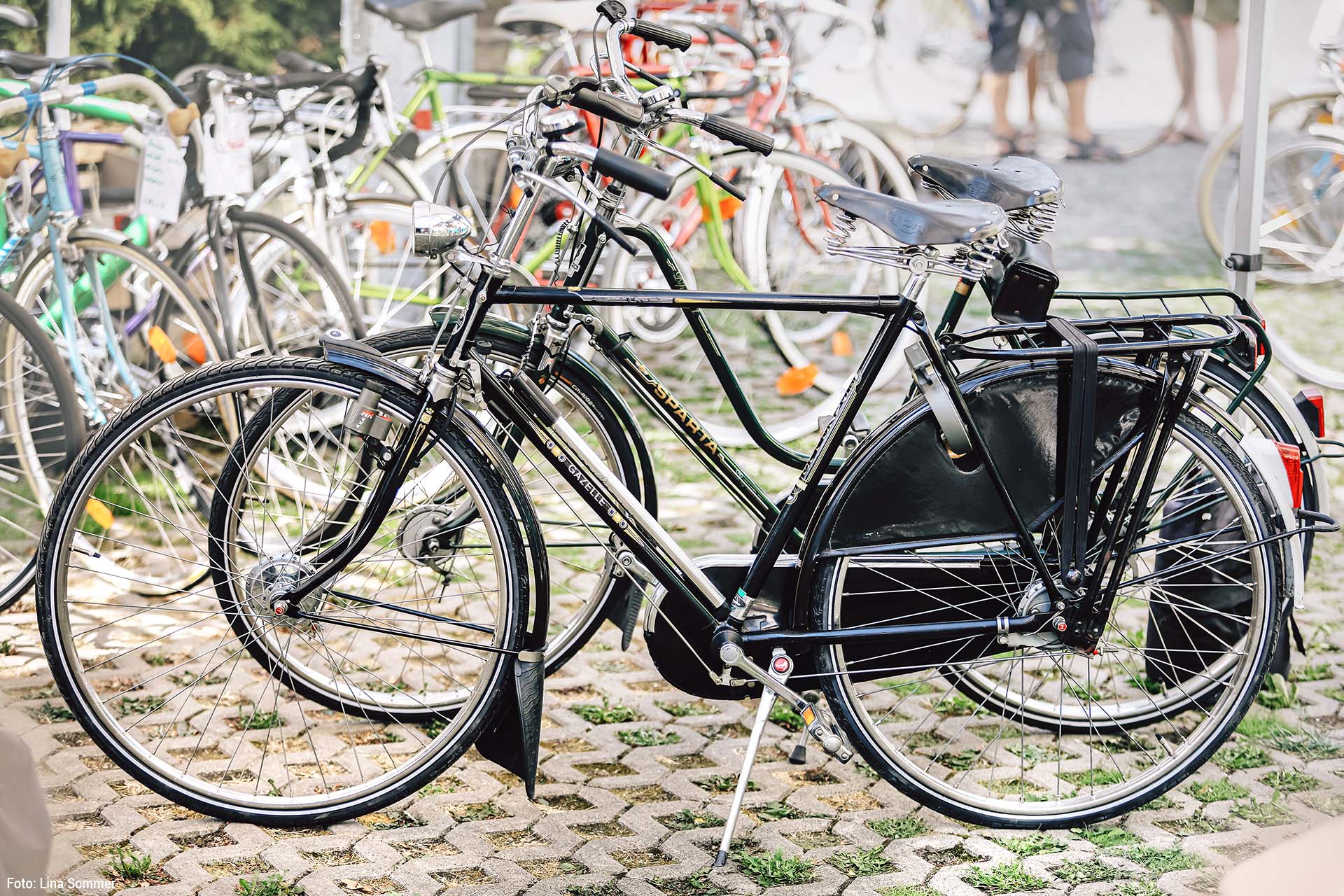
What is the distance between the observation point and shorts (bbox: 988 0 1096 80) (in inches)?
366

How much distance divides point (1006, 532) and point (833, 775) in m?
0.81

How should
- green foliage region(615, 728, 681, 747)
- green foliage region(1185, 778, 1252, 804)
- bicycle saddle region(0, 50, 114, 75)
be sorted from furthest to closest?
1. bicycle saddle region(0, 50, 114, 75)
2. green foliage region(615, 728, 681, 747)
3. green foliage region(1185, 778, 1252, 804)

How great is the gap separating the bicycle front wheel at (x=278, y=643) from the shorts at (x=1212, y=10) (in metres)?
7.67

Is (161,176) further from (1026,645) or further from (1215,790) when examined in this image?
(1215,790)

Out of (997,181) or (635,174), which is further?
(997,181)

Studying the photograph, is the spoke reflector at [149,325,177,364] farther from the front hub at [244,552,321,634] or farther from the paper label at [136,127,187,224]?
the front hub at [244,552,321,634]

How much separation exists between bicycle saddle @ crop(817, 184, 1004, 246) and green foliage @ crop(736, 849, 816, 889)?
4.32 feet

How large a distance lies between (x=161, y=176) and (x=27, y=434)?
892 mm

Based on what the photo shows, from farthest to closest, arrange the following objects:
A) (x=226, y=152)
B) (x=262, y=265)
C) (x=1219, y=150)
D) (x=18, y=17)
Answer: (x=1219, y=150)
(x=262, y=265)
(x=226, y=152)
(x=18, y=17)

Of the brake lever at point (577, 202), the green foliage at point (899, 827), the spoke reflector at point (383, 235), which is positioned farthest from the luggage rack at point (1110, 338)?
the spoke reflector at point (383, 235)

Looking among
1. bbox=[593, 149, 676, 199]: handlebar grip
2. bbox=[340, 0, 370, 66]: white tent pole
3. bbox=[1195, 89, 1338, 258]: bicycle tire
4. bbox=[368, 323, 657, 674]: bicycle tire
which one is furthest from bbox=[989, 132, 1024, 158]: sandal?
bbox=[593, 149, 676, 199]: handlebar grip

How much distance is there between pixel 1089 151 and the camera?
31.4 ft

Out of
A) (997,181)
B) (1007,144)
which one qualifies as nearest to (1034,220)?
(997,181)

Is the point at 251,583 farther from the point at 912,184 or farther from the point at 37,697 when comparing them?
the point at 912,184
